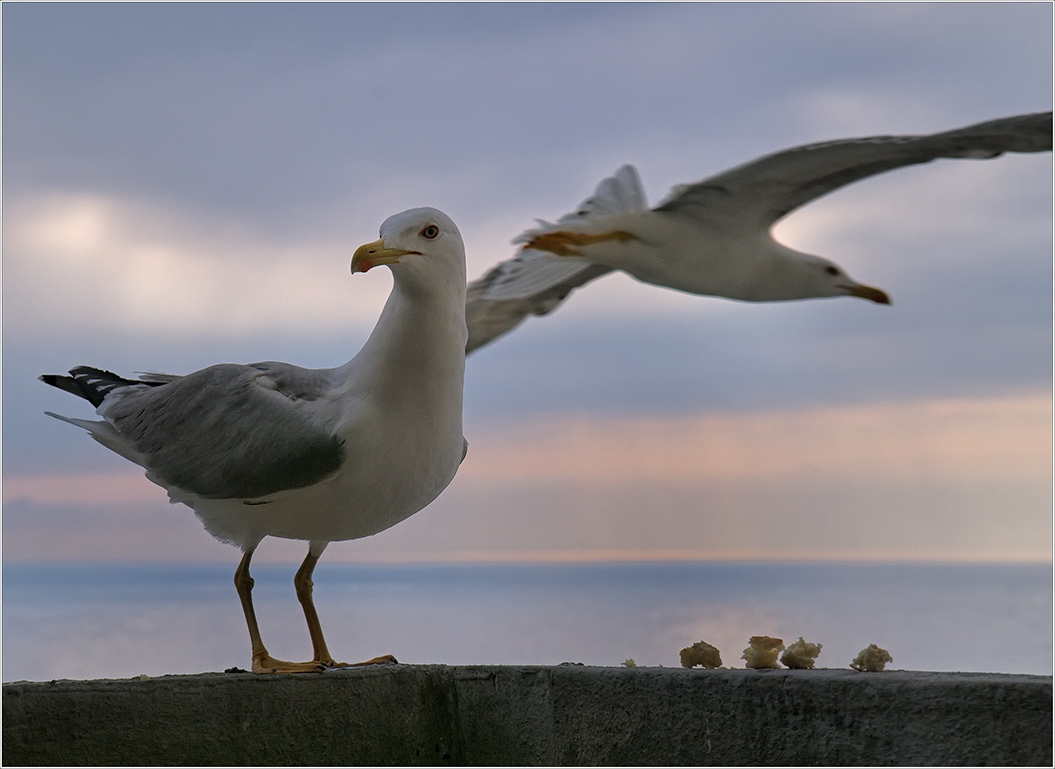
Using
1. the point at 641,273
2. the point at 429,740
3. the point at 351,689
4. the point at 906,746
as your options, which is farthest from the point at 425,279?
the point at 641,273

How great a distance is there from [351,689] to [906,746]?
0.75 metres

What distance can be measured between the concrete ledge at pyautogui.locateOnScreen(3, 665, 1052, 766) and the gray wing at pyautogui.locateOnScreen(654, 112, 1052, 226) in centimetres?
126

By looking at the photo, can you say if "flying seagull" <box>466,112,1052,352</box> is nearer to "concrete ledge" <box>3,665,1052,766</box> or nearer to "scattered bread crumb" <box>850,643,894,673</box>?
"concrete ledge" <box>3,665,1052,766</box>

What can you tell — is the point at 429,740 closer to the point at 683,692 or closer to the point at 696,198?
the point at 683,692

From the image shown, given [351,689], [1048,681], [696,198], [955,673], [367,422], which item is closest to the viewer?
[1048,681]

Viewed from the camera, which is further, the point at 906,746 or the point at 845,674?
the point at 845,674

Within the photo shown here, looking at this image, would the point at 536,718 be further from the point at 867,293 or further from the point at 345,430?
the point at 867,293

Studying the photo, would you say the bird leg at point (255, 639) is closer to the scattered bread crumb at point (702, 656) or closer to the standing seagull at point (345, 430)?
the standing seagull at point (345, 430)

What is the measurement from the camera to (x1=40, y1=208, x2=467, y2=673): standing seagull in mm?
1490

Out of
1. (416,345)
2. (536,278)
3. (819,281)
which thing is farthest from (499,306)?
(416,345)

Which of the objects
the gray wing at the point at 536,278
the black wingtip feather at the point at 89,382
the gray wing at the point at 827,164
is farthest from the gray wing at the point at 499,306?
the black wingtip feather at the point at 89,382

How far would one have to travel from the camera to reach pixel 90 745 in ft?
4.50

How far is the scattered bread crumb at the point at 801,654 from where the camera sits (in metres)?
1.51

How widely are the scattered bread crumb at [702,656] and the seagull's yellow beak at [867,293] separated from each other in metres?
1.56
